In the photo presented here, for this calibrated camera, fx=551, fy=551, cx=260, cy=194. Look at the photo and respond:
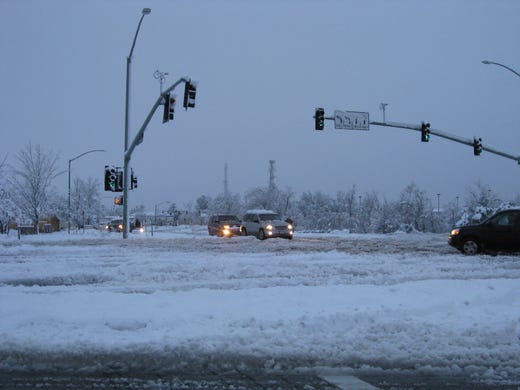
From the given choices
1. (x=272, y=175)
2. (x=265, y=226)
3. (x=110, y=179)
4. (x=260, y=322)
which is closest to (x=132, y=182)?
(x=110, y=179)

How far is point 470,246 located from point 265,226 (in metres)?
14.2

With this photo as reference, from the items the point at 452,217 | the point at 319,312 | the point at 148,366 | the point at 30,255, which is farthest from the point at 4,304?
the point at 452,217

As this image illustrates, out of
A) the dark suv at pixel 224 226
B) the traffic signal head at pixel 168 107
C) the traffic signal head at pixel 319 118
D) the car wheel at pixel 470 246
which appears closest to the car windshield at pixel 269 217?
the dark suv at pixel 224 226

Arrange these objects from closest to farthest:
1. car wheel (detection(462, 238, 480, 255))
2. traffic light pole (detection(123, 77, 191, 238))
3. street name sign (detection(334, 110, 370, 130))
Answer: car wheel (detection(462, 238, 480, 255)) → traffic light pole (detection(123, 77, 191, 238)) → street name sign (detection(334, 110, 370, 130))

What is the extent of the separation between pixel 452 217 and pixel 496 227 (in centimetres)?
4521

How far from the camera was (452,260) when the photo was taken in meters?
16.3

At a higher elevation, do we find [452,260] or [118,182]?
[118,182]

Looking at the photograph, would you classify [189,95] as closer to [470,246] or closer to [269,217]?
[269,217]

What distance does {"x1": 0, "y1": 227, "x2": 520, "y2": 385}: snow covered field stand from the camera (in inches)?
243

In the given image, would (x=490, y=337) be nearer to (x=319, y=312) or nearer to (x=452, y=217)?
(x=319, y=312)

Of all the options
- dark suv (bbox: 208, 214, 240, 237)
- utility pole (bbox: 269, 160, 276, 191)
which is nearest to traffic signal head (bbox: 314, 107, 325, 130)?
dark suv (bbox: 208, 214, 240, 237)

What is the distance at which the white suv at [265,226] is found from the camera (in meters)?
31.4

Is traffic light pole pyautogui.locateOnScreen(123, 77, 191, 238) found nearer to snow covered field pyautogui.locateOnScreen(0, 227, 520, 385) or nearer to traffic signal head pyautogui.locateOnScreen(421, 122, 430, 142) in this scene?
snow covered field pyautogui.locateOnScreen(0, 227, 520, 385)

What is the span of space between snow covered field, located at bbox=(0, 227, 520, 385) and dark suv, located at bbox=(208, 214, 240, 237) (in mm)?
25648
